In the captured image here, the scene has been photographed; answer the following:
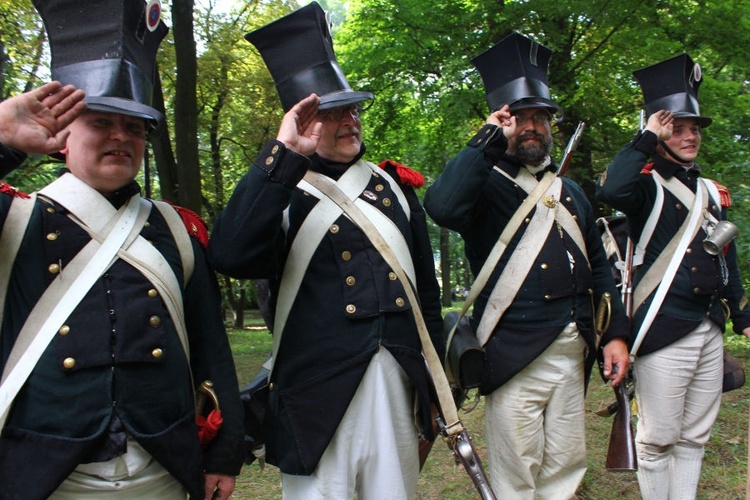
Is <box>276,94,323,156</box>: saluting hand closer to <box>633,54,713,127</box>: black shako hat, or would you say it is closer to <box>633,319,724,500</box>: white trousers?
<box>633,319,724,500</box>: white trousers

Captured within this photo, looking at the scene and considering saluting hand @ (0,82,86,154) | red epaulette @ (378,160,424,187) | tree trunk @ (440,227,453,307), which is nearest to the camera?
saluting hand @ (0,82,86,154)

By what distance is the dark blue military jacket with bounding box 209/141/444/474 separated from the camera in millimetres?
2504

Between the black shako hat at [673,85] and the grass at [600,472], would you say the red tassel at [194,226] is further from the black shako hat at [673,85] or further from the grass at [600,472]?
the black shako hat at [673,85]

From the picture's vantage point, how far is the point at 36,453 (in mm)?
2031

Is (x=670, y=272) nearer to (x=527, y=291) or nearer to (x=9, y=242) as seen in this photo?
(x=527, y=291)

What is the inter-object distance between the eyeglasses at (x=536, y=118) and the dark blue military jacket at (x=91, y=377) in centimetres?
198

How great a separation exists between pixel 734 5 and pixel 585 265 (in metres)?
6.23

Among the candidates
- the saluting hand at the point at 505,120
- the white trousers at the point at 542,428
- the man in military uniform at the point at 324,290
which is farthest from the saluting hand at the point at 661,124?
the man in military uniform at the point at 324,290

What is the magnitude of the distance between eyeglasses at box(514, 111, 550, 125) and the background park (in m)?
2.87

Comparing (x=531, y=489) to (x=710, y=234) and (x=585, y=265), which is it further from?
(x=710, y=234)

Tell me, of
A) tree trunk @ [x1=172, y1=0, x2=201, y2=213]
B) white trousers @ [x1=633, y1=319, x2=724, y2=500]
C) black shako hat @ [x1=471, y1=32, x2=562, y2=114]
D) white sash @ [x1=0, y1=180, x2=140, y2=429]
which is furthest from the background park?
white sash @ [x1=0, y1=180, x2=140, y2=429]

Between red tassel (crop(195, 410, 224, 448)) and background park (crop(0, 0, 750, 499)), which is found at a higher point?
background park (crop(0, 0, 750, 499))

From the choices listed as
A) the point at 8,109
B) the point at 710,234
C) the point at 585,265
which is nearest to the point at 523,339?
the point at 585,265

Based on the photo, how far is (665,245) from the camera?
414 cm
